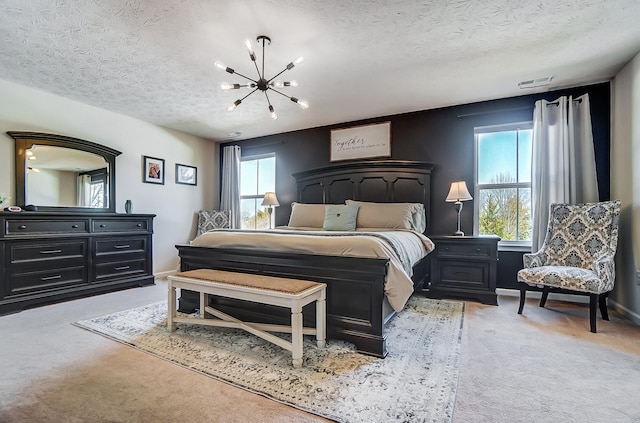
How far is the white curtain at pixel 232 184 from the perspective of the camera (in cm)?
576

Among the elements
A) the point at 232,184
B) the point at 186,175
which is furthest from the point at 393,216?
the point at 186,175

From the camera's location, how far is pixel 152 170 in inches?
193

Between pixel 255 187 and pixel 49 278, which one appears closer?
pixel 49 278

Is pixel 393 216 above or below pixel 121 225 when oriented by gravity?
above

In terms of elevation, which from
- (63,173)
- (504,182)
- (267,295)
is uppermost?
(63,173)

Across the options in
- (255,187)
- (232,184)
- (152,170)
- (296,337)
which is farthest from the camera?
(255,187)

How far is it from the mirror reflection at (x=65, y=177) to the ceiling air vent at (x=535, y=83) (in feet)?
18.1

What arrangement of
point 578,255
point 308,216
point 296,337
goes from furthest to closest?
point 308,216
point 578,255
point 296,337

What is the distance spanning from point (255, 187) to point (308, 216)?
6.52 ft

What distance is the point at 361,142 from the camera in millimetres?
4715

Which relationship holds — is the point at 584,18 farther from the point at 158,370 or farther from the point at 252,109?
the point at 158,370

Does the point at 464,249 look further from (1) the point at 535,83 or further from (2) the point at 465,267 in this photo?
(1) the point at 535,83

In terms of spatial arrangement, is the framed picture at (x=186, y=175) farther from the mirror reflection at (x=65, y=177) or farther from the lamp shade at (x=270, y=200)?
the lamp shade at (x=270, y=200)

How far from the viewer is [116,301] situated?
3.48 metres
